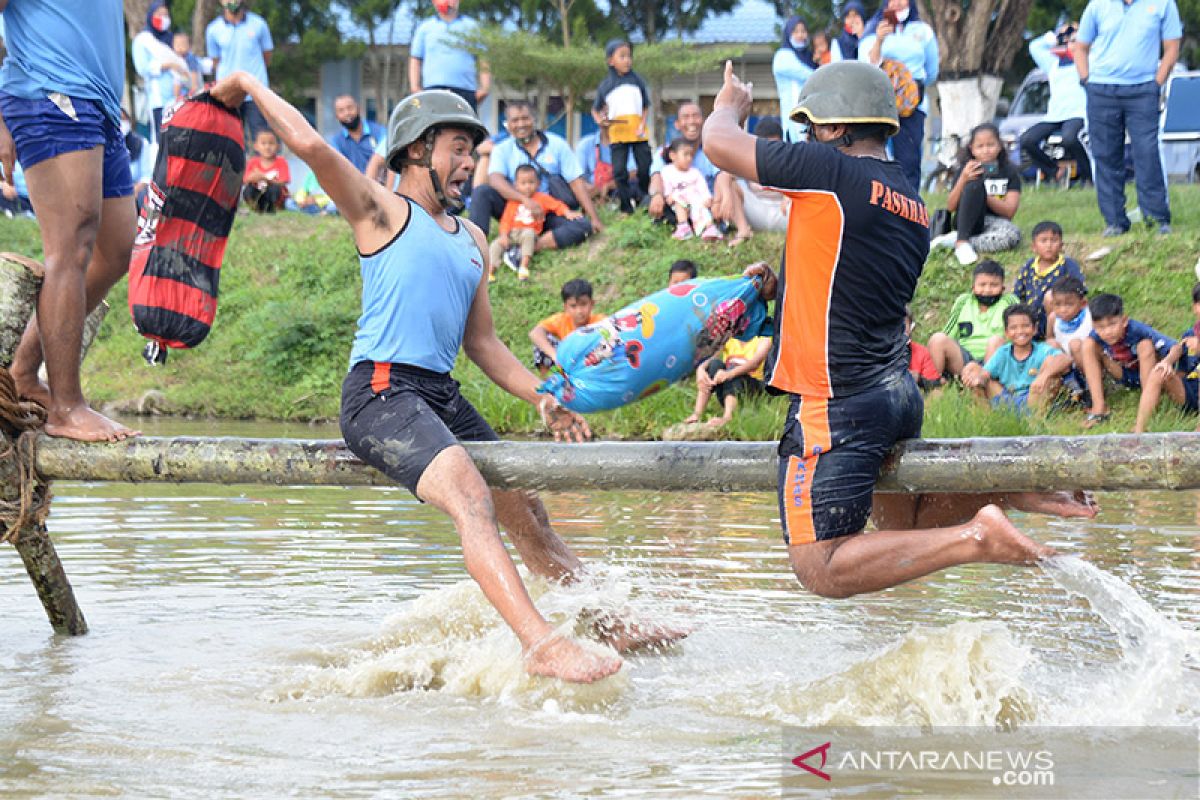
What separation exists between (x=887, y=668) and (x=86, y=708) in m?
2.65

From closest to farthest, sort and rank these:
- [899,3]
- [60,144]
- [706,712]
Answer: [706,712] → [60,144] → [899,3]

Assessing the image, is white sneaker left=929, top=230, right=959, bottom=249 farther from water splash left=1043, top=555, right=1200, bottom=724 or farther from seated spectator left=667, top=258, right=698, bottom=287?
water splash left=1043, top=555, right=1200, bottom=724

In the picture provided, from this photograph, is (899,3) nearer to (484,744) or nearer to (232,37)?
(232,37)

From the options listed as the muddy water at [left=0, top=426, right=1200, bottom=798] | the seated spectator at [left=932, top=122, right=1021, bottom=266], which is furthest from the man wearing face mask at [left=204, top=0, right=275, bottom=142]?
the muddy water at [left=0, top=426, right=1200, bottom=798]

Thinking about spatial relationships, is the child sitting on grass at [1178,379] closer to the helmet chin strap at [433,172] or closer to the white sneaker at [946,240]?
the white sneaker at [946,240]

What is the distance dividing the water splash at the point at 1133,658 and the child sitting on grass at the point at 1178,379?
19.6ft

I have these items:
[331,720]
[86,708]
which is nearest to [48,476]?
[86,708]

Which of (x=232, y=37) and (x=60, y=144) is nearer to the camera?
(x=60, y=144)

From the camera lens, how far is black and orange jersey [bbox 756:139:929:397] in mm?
5012

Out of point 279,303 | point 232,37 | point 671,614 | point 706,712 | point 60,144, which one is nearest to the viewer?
point 706,712

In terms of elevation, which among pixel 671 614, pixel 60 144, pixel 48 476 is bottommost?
pixel 671 614

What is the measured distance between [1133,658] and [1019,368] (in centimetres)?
666

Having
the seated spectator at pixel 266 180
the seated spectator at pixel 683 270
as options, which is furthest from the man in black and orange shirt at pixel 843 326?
the seated spectator at pixel 266 180

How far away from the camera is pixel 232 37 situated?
1727 cm
